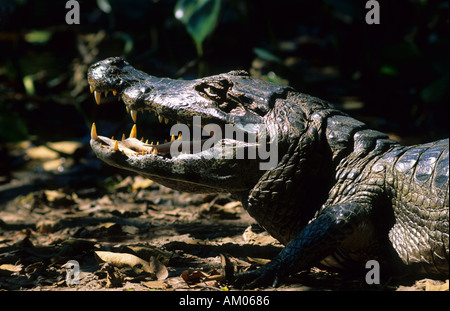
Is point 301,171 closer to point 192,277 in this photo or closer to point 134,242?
point 192,277

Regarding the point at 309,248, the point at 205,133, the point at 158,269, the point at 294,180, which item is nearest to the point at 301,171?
the point at 294,180

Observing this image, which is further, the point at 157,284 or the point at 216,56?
the point at 216,56

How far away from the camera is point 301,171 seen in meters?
3.18

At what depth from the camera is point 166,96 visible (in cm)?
365

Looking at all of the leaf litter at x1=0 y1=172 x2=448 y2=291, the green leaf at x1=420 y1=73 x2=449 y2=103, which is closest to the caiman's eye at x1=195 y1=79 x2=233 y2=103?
the leaf litter at x1=0 y1=172 x2=448 y2=291

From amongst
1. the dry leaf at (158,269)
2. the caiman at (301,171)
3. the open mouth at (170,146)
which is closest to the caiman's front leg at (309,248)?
the caiman at (301,171)

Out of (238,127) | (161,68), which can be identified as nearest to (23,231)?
(238,127)

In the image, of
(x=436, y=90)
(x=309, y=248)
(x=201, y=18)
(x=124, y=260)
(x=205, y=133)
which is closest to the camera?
(x=309, y=248)

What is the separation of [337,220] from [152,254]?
1.24 meters

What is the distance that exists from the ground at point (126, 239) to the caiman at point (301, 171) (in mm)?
194

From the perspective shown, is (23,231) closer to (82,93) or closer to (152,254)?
(152,254)

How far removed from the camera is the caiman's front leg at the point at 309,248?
283 centimetres

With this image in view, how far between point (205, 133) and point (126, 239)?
107 centimetres

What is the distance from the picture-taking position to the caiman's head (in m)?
3.29
